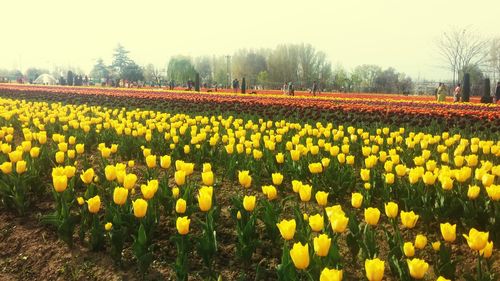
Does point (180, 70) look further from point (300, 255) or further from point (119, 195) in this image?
point (300, 255)

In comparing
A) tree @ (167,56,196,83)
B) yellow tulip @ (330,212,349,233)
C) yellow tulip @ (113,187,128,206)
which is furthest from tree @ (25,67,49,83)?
yellow tulip @ (330,212,349,233)

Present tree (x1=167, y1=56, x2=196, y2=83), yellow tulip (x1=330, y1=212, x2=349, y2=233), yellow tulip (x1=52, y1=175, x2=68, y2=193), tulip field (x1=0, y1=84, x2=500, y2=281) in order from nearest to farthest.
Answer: yellow tulip (x1=330, y1=212, x2=349, y2=233), tulip field (x1=0, y1=84, x2=500, y2=281), yellow tulip (x1=52, y1=175, x2=68, y2=193), tree (x1=167, y1=56, x2=196, y2=83)

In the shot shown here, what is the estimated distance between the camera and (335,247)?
308 cm

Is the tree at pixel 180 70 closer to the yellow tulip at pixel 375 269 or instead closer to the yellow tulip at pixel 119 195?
the yellow tulip at pixel 119 195

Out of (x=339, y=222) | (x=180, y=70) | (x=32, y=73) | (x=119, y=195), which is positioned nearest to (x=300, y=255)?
(x=339, y=222)

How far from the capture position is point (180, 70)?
88.0 m

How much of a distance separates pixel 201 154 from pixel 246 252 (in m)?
3.72

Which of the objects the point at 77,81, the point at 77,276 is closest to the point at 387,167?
the point at 77,276

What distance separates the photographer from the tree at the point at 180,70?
8431 cm

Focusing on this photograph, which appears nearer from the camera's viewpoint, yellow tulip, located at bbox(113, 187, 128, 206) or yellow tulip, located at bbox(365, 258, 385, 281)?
yellow tulip, located at bbox(365, 258, 385, 281)

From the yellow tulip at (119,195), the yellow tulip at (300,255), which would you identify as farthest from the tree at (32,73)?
the yellow tulip at (300,255)

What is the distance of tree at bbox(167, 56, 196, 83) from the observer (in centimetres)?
8431

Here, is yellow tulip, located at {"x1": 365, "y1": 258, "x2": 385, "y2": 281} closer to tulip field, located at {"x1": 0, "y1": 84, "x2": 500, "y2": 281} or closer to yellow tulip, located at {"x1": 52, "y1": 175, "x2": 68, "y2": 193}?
tulip field, located at {"x1": 0, "y1": 84, "x2": 500, "y2": 281}

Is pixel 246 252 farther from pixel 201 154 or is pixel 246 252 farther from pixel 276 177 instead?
pixel 201 154
